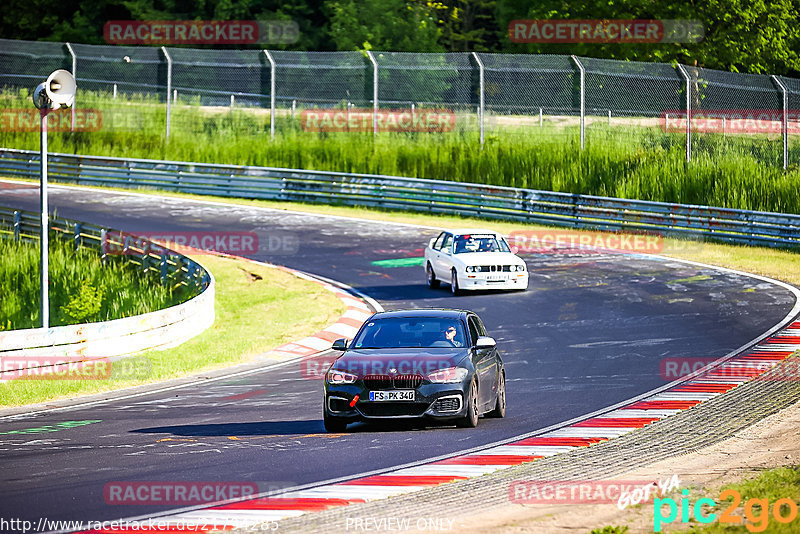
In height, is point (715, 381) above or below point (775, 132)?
below

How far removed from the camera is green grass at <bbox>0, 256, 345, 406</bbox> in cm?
1681

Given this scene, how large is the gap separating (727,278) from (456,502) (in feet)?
57.9

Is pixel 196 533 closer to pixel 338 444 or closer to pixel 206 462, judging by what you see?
pixel 206 462

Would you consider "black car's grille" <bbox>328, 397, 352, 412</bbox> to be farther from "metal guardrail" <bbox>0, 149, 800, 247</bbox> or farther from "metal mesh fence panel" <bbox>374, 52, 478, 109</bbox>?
"metal mesh fence panel" <bbox>374, 52, 478, 109</bbox>

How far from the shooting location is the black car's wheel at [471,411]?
12633 mm

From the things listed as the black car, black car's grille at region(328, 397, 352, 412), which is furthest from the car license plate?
black car's grille at region(328, 397, 352, 412)

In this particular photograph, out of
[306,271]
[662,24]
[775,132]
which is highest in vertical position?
[662,24]

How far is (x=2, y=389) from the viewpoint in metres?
16.2

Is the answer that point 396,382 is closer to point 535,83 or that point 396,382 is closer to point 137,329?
point 137,329

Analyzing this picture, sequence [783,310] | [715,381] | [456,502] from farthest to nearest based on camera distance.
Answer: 1. [783,310]
2. [715,381]
3. [456,502]

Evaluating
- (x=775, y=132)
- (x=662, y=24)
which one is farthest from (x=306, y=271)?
(x=662, y=24)

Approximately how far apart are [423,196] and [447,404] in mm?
24626

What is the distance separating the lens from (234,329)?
22.1 m

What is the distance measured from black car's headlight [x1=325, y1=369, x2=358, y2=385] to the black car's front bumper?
0.05m
